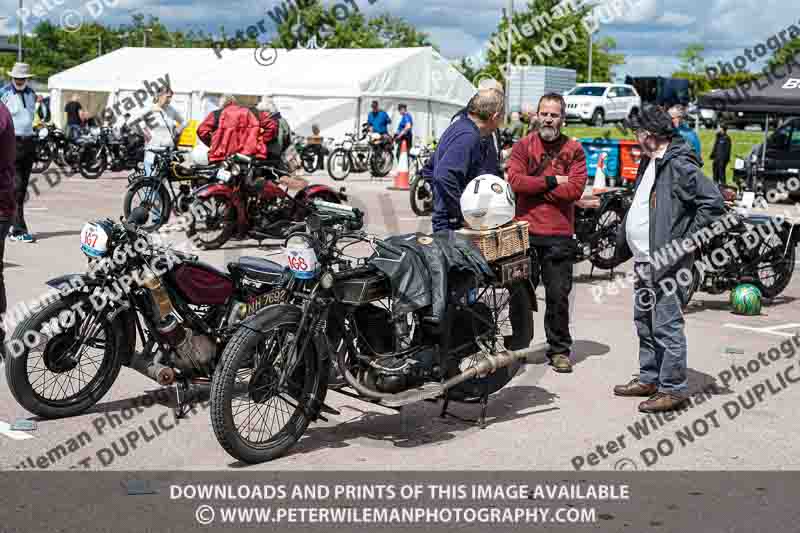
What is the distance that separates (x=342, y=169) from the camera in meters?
27.1

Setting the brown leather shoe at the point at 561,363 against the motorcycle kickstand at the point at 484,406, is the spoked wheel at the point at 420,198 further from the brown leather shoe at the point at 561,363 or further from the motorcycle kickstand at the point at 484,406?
the motorcycle kickstand at the point at 484,406

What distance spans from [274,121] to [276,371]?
938 cm

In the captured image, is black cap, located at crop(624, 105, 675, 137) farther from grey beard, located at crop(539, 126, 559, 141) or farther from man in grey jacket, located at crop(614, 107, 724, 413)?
grey beard, located at crop(539, 126, 559, 141)

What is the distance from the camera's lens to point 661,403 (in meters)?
6.64

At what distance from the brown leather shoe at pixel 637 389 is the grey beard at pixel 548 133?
1844 millimetres

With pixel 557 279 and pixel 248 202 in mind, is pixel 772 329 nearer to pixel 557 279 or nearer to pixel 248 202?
pixel 557 279

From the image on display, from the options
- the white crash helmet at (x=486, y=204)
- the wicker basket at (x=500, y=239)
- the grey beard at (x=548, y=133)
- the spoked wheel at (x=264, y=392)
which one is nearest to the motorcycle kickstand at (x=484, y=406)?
the wicker basket at (x=500, y=239)

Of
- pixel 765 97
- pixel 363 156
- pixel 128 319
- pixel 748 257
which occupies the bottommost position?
pixel 748 257

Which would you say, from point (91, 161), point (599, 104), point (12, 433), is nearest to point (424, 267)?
point (12, 433)

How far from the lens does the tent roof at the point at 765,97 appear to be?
68.4 ft

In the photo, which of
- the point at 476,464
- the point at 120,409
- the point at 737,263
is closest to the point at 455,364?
the point at 476,464

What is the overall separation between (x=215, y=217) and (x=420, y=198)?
5559 mm

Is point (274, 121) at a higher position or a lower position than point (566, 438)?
higher

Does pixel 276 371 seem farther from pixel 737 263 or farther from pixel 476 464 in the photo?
pixel 737 263
